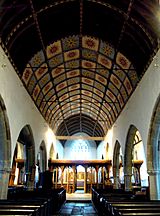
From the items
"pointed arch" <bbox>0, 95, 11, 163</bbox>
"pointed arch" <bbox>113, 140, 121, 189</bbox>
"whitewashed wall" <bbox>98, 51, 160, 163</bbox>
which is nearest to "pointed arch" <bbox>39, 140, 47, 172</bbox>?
"pointed arch" <bbox>113, 140, 121, 189</bbox>

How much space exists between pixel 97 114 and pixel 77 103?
2036 millimetres

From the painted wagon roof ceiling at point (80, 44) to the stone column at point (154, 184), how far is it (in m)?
3.81

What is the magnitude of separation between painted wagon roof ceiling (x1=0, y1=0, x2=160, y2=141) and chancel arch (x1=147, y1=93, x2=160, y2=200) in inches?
90.6

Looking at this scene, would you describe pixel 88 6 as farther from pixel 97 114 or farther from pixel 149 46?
pixel 97 114

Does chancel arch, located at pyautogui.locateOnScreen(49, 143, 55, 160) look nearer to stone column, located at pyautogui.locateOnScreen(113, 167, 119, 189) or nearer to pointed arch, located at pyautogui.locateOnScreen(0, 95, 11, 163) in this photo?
stone column, located at pyautogui.locateOnScreen(113, 167, 119, 189)

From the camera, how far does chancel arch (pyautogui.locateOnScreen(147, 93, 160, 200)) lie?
8719 mm

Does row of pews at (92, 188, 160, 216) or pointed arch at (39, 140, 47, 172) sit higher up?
pointed arch at (39, 140, 47, 172)

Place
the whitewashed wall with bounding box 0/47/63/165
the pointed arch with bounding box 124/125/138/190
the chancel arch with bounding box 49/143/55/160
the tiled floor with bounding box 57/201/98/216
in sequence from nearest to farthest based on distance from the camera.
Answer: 1. the whitewashed wall with bounding box 0/47/63/165
2. the tiled floor with bounding box 57/201/98/216
3. the pointed arch with bounding box 124/125/138/190
4. the chancel arch with bounding box 49/143/55/160

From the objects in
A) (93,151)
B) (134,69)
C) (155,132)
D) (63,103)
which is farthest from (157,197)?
(93,151)

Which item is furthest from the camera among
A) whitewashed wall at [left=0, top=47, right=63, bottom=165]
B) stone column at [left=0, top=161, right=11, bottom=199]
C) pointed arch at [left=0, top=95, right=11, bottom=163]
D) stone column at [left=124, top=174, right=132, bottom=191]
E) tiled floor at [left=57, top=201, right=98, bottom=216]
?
stone column at [left=124, top=174, right=132, bottom=191]

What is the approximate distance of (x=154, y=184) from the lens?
888 cm

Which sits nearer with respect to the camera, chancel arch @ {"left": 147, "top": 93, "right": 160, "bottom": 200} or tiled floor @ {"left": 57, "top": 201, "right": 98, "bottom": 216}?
chancel arch @ {"left": 147, "top": 93, "right": 160, "bottom": 200}

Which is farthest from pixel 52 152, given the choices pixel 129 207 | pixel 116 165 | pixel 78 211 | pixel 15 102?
pixel 129 207

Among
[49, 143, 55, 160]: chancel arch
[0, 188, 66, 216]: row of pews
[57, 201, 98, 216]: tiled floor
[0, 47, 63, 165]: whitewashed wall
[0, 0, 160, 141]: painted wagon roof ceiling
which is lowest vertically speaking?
[57, 201, 98, 216]: tiled floor
